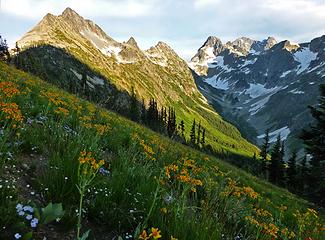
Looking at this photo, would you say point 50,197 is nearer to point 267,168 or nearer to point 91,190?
point 91,190

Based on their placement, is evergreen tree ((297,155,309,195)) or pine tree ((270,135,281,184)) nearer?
evergreen tree ((297,155,309,195))

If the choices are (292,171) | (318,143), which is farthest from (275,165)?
(318,143)

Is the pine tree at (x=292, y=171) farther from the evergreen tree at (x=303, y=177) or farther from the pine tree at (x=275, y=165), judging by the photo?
the pine tree at (x=275, y=165)

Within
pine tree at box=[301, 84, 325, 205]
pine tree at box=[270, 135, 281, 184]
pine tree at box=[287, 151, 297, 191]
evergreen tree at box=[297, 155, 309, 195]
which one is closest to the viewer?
pine tree at box=[301, 84, 325, 205]

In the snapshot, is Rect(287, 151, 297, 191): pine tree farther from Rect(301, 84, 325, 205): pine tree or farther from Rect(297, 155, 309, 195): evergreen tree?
Rect(301, 84, 325, 205): pine tree

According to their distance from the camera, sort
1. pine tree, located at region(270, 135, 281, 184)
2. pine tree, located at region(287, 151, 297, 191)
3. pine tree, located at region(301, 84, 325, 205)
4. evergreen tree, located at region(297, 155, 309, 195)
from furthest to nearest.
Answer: pine tree, located at region(270, 135, 281, 184) → pine tree, located at region(287, 151, 297, 191) → evergreen tree, located at region(297, 155, 309, 195) → pine tree, located at region(301, 84, 325, 205)

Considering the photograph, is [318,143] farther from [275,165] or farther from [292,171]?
[292,171]

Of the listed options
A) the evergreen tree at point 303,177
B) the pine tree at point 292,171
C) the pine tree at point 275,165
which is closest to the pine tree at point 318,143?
the evergreen tree at point 303,177

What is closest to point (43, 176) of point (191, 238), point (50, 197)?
point (50, 197)

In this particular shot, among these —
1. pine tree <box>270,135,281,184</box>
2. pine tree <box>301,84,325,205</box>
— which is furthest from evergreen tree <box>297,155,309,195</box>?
pine tree <box>270,135,281,184</box>

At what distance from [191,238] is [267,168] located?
9475 centimetres

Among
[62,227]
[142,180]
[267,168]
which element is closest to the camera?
[62,227]

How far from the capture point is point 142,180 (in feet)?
19.1

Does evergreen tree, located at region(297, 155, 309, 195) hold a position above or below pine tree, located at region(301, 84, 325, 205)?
below
